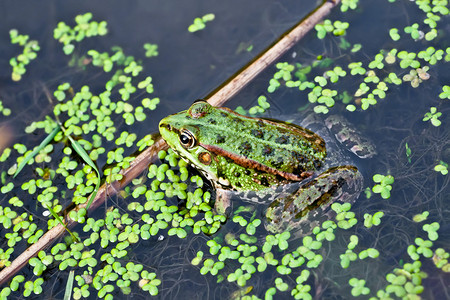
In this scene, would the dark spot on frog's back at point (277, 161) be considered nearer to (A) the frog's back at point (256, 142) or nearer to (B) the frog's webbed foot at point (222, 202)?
(A) the frog's back at point (256, 142)

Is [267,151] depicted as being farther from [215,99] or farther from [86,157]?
[86,157]

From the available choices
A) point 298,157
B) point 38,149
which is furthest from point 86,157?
point 298,157

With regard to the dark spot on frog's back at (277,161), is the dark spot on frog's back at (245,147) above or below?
above

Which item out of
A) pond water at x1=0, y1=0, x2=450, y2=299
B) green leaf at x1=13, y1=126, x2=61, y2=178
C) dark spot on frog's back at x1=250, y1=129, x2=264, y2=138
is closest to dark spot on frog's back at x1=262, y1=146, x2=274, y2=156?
dark spot on frog's back at x1=250, y1=129, x2=264, y2=138

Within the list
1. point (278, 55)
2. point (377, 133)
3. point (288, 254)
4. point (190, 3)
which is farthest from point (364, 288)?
point (190, 3)

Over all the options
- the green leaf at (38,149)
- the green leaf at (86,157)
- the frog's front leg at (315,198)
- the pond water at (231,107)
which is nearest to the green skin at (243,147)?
the frog's front leg at (315,198)

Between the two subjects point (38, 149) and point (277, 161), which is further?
point (38, 149)
